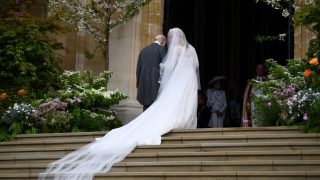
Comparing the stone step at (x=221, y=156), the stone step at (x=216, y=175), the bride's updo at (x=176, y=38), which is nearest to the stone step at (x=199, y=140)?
the stone step at (x=221, y=156)

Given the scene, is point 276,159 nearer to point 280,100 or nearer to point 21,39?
point 280,100

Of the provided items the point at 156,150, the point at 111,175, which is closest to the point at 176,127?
the point at 156,150

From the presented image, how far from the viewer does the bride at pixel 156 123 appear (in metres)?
8.92

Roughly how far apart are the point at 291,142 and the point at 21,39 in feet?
20.8

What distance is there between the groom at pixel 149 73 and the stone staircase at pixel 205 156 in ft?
4.78

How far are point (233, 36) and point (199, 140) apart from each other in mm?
12377

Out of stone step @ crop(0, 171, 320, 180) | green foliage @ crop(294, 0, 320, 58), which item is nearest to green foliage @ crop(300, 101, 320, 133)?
stone step @ crop(0, 171, 320, 180)

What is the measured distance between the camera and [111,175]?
28.0ft

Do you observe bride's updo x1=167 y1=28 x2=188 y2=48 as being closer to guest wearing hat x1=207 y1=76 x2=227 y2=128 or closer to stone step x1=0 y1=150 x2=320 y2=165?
guest wearing hat x1=207 y1=76 x2=227 y2=128

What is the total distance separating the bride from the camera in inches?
351

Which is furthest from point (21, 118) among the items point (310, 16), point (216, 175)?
point (310, 16)

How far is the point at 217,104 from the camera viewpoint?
1377 centimetres

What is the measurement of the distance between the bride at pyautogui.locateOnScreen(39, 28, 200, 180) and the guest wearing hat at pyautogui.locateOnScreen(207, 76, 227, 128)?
8.43 ft

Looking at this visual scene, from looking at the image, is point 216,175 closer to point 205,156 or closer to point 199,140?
point 205,156
